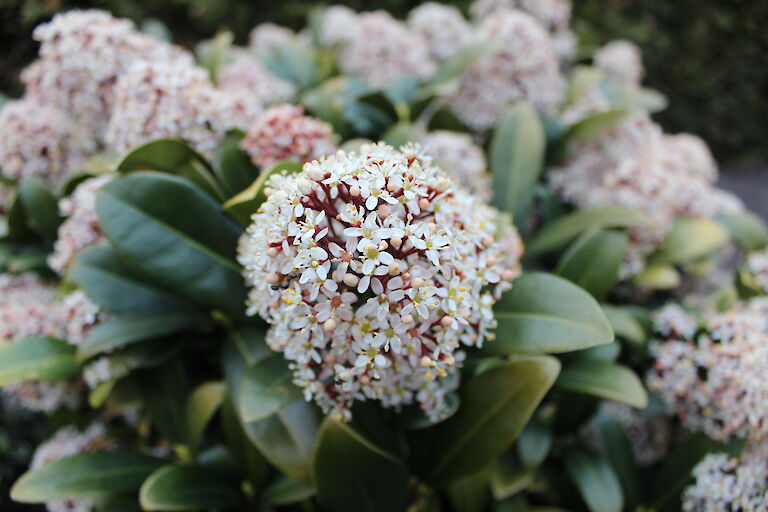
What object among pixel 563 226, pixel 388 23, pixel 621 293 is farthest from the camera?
pixel 388 23

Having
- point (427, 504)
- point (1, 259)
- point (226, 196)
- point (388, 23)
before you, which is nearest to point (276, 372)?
point (226, 196)

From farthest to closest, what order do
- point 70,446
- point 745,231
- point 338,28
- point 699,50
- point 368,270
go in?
1. point 699,50
2. point 338,28
3. point 745,231
4. point 70,446
5. point 368,270

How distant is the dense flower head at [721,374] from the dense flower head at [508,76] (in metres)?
0.99

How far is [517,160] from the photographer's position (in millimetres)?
1949

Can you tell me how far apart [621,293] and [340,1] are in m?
3.30

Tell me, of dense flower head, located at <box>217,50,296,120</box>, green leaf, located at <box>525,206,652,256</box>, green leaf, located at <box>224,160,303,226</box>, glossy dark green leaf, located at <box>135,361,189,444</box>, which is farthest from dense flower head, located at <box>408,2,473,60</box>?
glossy dark green leaf, located at <box>135,361,189,444</box>

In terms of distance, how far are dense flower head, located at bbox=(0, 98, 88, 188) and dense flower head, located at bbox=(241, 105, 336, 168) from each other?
0.80 metres

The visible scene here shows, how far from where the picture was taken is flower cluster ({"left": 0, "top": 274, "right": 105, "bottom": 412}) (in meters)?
1.57

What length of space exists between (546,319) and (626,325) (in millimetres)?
532

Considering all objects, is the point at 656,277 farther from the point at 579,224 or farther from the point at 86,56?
the point at 86,56

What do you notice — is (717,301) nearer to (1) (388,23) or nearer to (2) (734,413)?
(2) (734,413)

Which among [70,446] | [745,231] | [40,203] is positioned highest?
[745,231]

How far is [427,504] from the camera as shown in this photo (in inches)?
61.9

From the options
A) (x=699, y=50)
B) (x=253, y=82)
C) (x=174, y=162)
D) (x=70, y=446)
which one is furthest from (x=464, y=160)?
(x=699, y=50)
